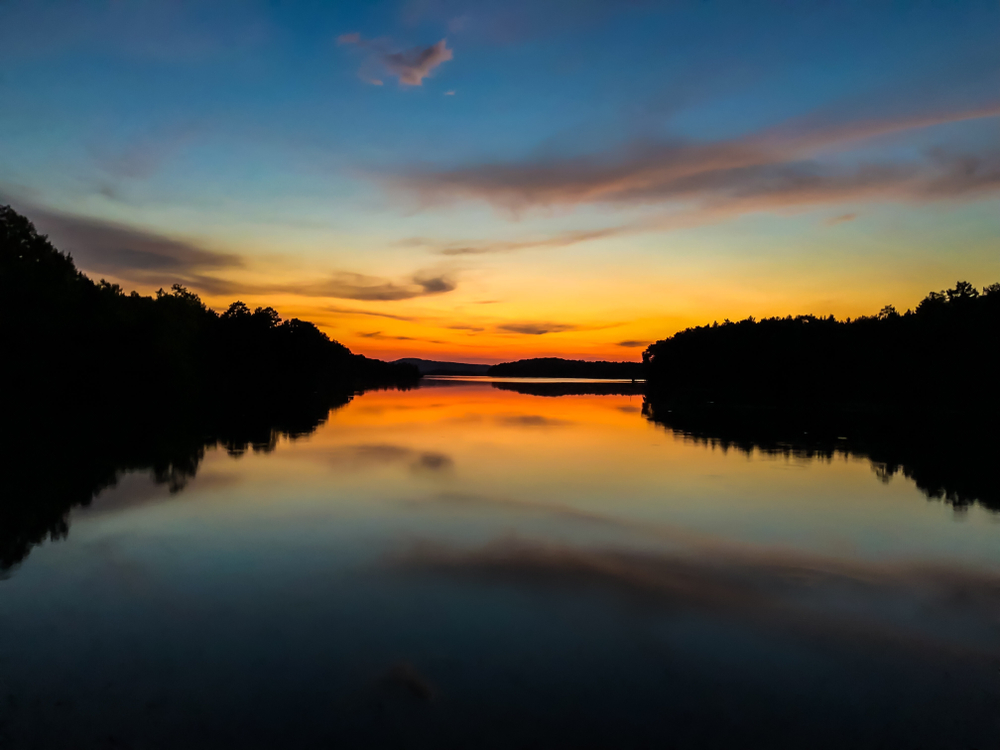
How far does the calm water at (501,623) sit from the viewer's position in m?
7.25

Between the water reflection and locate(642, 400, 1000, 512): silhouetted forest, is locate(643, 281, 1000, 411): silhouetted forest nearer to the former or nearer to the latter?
Answer: locate(642, 400, 1000, 512): silhouetted forest

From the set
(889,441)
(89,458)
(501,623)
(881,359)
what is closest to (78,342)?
(89,458)

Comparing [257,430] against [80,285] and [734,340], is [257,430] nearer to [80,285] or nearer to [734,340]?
[80,285]

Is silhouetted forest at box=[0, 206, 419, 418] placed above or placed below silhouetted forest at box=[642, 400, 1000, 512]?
above

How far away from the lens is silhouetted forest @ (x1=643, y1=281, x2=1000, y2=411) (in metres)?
86.9

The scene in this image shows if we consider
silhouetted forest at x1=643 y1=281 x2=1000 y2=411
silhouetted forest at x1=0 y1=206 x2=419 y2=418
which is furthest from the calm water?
silhouetted forest at x1=643 y1=281 x2=1000 y2=411

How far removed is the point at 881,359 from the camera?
102938 millimetres

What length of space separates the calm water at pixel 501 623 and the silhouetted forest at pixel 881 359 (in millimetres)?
83698

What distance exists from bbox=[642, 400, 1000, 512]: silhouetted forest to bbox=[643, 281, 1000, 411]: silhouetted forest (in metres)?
24.1

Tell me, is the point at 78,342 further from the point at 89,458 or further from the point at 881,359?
the point at 881,359

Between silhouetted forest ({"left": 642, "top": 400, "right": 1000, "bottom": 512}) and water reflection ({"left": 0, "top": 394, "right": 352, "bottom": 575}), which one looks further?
silhouetted forest ({"left": 642, "top": 400, "right": 1000, "bottom": 512})

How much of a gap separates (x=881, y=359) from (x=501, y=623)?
112159 mm

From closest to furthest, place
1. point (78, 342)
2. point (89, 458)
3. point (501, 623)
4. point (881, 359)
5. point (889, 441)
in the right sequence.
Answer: point (501, 623) < point (89, 458) < point (889, 441) < point (78, 342) < point (881, 359)

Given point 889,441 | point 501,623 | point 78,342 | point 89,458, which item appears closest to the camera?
point 501,623
